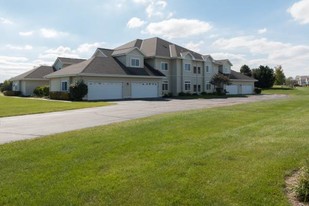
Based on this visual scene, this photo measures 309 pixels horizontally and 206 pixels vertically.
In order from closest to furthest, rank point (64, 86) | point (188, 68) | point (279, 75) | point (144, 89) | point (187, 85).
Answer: point (64, 86), point (144, 89), point (188, 68), point (187, 85), point (279, 75)

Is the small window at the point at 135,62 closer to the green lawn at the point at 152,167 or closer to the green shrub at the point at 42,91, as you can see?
the green shrub at the point at 42,91

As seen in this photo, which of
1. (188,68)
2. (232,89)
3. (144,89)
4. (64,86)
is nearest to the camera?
(64,86)

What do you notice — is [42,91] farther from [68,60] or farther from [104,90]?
[104,90]

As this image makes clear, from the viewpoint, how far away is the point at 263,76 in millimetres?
77812

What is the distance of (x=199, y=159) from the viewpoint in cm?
696

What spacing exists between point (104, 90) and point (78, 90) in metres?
3.65

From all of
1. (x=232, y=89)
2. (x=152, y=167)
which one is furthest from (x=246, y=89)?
(x=152, y=167)

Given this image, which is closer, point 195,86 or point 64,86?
point 64,86

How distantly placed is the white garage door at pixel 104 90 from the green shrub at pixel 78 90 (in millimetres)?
1062

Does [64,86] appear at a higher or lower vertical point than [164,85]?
lower

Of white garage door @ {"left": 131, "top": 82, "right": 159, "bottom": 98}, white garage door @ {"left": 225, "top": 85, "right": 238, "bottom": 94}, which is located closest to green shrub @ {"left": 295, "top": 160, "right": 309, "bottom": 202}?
white garage door @ {"left": 131, "top": 82, "right": 159, "bottom": 98}

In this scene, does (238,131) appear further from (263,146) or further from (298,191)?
(298,191)

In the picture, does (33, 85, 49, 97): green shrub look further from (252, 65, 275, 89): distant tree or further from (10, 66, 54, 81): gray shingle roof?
(252, 65, 275, 89): distant tree

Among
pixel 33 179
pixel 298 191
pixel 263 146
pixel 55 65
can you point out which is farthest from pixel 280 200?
pixel 55 65
